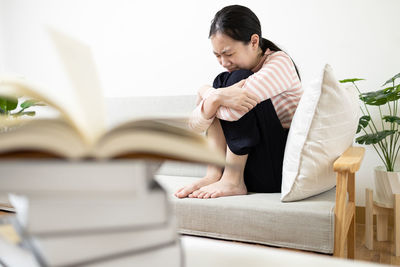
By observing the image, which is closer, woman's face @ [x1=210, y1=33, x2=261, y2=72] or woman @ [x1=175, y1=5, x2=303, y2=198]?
woman @ [x1=175, y1=5, x2=303, y2=198]

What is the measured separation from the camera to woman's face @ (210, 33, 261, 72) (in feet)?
4.58

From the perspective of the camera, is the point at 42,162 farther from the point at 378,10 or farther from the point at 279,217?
the point at 378,10

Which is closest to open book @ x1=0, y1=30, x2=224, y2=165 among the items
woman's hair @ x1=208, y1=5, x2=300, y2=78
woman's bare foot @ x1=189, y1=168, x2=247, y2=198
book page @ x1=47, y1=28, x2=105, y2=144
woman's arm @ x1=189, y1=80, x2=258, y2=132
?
book page @ x1=47, y1=28, x2=105, y2=144

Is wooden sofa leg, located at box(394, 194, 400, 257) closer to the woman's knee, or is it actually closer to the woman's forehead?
the woman's knee

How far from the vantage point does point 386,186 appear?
174 cm

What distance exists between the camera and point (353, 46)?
2031 mm

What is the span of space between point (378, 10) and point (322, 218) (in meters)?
1.48

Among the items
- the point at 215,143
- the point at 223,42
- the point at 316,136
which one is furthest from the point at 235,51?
the point at 316,136

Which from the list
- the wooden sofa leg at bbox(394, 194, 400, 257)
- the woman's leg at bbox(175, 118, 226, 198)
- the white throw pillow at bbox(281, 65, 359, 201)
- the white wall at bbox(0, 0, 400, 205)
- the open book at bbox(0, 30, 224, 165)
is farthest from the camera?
the white wall at bbox(0, 0, 400, 205)

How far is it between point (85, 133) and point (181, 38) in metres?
2.28

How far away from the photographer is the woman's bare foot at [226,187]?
4.00ft

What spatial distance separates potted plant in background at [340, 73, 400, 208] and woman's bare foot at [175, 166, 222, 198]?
0.85m

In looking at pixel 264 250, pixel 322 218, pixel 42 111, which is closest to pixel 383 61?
pixel 322 218

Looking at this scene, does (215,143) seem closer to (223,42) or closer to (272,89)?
(272,89)
